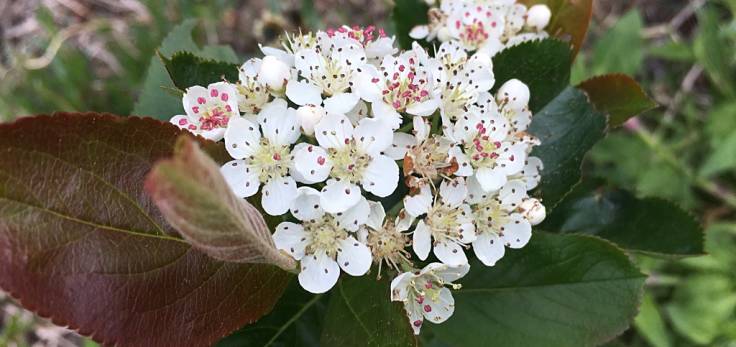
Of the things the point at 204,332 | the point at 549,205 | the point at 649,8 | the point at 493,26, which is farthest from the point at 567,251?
the point at 649,8

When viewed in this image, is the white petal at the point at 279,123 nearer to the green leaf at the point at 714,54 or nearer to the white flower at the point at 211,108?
the white flower at the point at 211,108

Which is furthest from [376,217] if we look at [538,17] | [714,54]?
[714,54]

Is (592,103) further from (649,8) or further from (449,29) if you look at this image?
(649,8)

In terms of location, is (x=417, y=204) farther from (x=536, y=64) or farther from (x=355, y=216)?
(x=536, y=64)

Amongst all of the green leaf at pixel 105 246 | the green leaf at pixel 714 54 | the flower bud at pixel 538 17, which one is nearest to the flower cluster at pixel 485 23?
the flower bud at pixel 538 17

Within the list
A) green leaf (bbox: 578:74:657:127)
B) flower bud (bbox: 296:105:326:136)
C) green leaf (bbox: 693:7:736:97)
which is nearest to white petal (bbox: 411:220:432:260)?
flower bud (bbox: 296:105:326:136)
